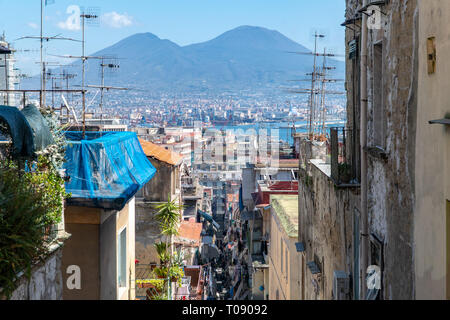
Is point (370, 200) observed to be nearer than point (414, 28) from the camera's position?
No

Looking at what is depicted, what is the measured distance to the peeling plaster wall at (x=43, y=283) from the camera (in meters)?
6.87

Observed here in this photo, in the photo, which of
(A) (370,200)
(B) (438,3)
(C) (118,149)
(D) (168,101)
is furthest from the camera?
(D) (168,101)

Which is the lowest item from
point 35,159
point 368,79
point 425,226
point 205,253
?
point 205,253

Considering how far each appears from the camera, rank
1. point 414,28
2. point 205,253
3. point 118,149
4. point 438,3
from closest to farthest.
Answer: point 438,3 → point 414,28 → point 118,149 → point 205,253

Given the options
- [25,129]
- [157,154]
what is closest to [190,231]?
[157,154]

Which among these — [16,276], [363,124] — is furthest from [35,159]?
[363,124]

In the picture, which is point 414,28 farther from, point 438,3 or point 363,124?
point 363,124

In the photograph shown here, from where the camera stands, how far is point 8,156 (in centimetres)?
872

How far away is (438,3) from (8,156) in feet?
20.5

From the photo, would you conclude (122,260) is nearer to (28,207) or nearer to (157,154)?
(28,207)

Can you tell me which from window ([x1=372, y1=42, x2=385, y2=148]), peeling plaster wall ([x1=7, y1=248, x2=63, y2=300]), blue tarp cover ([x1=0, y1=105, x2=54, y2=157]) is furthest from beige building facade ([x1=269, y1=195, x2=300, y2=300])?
blue tarp cover ([x1=0, y1=105, x2=54, y2=157])

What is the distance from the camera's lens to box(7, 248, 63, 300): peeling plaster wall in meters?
6.87

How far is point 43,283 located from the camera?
7.69 meters

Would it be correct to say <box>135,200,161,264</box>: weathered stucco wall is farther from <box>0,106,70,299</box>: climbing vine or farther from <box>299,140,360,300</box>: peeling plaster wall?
<box>0,106,70,299</box>: climbing vine
